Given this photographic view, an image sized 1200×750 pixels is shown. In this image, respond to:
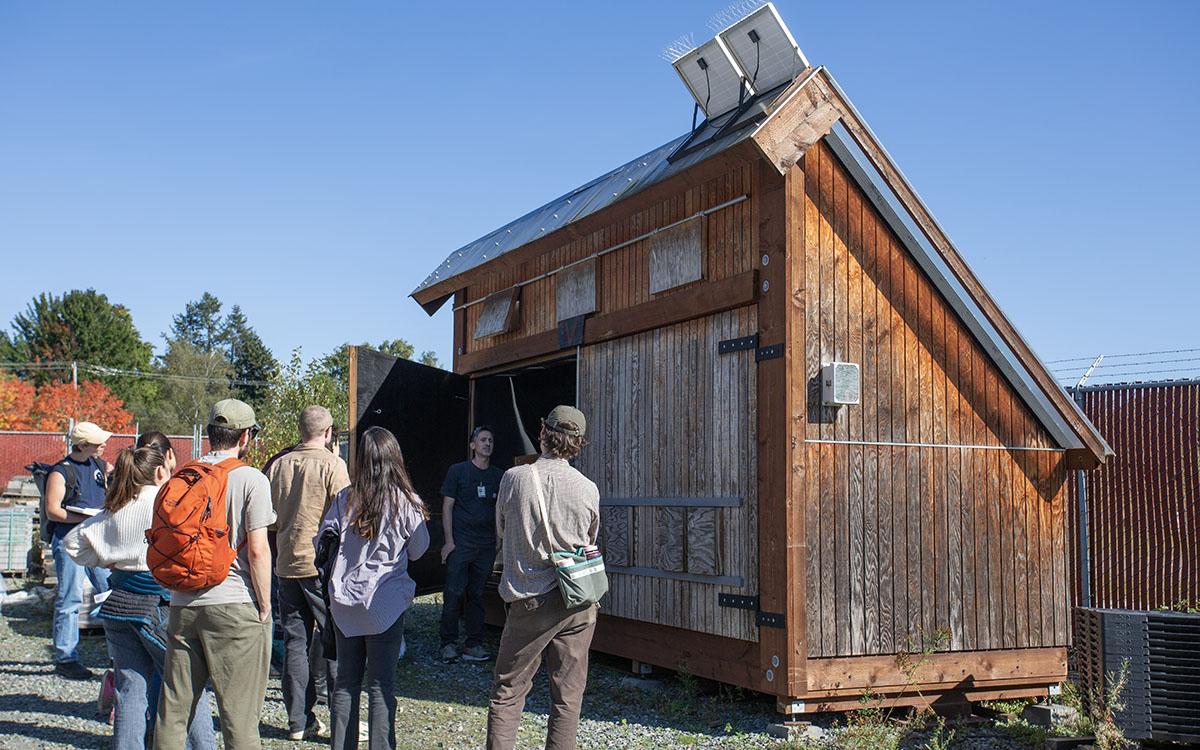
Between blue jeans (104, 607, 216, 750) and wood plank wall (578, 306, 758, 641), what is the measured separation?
3.46 meters

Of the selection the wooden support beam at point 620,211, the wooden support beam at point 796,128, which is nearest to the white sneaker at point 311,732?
the wooden support beam at point 620,211

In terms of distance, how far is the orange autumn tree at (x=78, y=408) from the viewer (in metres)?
45.9

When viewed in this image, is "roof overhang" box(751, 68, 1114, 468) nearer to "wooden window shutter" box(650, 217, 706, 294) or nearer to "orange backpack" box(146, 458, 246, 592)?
"wooden window shutter" box(650, 217, 706, 294)

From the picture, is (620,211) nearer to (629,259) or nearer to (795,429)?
(629,259)

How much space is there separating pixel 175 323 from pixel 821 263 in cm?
8170

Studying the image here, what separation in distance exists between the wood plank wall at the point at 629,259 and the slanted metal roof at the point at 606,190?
234 millimetres

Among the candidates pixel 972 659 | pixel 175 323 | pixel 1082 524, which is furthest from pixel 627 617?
pixel 175 323

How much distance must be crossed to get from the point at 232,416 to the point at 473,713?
10.9 feet

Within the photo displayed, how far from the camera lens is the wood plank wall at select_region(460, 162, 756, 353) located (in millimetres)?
7289

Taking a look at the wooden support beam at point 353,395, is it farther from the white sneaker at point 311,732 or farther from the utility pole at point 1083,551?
the utility pole at point 1083,551

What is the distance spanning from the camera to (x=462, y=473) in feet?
29.6

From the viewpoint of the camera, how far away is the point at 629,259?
8547mm

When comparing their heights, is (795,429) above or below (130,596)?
above

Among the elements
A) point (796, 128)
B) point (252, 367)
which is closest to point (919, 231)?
point (796, 128)
